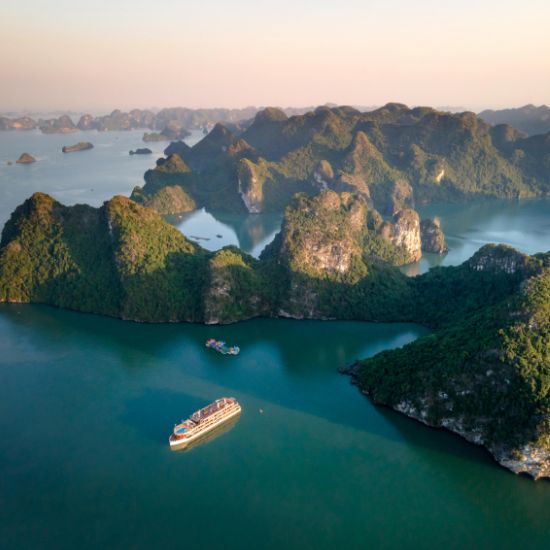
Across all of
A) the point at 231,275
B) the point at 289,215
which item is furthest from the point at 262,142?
the point at 231,275

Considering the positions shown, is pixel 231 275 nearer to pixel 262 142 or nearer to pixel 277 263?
pixel 277 263

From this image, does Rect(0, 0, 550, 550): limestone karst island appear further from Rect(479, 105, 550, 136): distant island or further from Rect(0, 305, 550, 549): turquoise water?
Rect(479, 105, 550, 136): distant island

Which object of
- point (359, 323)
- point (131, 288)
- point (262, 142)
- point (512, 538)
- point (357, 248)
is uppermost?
point (262, 142)

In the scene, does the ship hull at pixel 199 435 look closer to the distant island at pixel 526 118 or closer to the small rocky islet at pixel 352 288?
the small rocky islet at pixel 352 288

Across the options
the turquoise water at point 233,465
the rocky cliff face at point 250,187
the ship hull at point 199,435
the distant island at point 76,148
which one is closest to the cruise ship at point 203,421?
the ship hull at point 199,435

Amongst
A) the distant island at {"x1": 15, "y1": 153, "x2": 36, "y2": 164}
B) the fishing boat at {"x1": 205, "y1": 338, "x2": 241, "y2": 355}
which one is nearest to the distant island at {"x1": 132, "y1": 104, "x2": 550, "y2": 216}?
the distant island at {"x1": 15, "y1": 153, "x2": 36, "y2": 164}

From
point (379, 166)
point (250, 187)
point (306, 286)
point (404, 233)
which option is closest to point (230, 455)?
point (306, 286)

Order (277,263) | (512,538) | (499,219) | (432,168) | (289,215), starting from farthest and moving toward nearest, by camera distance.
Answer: (432,168)
(499,219)
(289,215)
(277,263)
(512,538)

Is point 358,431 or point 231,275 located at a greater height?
point 231,275
